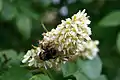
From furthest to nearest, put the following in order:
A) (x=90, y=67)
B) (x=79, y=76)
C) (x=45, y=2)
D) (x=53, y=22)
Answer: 1. (x=53, y=22)
2. (x=45, y=2)
3. (x=90, y=67)
4. (x=79, y=76)

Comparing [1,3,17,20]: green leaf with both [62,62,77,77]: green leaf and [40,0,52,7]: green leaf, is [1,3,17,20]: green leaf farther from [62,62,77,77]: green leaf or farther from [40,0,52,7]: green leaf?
[62,62,77,77]: green leaf

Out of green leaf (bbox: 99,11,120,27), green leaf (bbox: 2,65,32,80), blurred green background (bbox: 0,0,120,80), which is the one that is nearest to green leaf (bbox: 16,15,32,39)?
blurred green background (bbox: 0,0,120,80)

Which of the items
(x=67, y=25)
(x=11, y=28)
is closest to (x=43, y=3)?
(x=11, y=28)

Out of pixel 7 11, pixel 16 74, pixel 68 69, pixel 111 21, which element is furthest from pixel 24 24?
pixel 16 74

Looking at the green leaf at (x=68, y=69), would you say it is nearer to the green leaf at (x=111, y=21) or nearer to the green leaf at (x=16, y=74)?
the green leaf at (x=16, y=74)

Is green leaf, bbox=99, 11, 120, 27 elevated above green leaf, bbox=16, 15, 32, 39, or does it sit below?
below

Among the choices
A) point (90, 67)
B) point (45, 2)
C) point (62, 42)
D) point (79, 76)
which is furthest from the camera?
point (45, 2)

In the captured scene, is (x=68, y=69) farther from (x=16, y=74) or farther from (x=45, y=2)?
(x=45, y=2)
